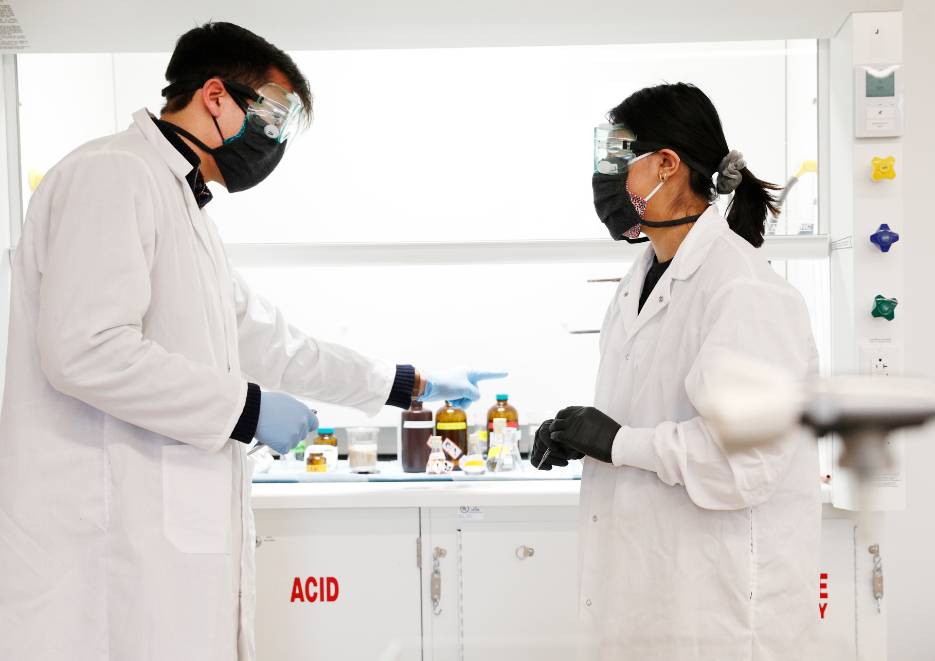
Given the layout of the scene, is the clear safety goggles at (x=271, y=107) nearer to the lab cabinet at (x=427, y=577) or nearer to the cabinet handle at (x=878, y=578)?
the lab cabinet at (x=427, y=577)

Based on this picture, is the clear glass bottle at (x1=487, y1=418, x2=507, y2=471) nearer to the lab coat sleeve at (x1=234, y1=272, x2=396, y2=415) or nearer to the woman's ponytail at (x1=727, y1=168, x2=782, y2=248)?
the lab coat sleeve at (x1=234, y1=272, x2=396, y2=415)

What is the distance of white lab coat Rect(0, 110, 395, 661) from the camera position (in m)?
1.33

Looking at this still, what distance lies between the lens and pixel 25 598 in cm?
136

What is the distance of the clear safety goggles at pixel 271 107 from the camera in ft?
5.30

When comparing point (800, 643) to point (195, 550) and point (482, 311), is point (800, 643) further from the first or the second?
point (482, 311)

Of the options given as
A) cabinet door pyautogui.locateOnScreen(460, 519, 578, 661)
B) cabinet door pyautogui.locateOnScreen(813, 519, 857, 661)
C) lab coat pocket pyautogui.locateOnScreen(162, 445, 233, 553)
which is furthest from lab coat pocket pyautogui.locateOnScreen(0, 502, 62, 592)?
cabinet door pyautogui.locateOnScreen(813, 519, 857, 661)

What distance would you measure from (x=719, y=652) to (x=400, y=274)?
176 cm

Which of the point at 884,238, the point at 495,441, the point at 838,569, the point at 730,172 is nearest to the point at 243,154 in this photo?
the point at 730,172

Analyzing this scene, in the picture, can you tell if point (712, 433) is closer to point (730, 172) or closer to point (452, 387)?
point (730, 172)

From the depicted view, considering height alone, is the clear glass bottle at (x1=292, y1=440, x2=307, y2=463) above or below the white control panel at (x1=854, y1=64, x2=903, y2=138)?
below

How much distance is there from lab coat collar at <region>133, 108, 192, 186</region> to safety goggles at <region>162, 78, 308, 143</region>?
0.11 metres

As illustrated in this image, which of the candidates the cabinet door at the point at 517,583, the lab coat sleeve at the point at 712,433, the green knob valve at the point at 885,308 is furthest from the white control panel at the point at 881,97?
the cabinet door at the point at 517,583

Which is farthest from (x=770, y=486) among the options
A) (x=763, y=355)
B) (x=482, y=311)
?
(x=482, y=311)

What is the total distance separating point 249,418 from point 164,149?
1.73ft
